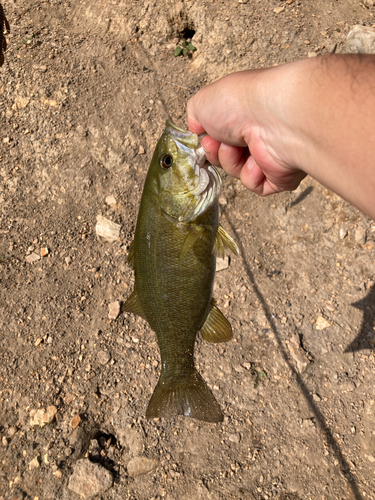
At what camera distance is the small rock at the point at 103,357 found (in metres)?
3.38

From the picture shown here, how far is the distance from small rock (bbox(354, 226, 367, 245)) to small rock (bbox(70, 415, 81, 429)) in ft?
10.9

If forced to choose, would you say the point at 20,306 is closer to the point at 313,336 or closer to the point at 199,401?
the point at 199,401

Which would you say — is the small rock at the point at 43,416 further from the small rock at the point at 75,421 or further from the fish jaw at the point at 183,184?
the fish jaw at the point at 183,184

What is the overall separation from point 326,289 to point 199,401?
203 centimetres

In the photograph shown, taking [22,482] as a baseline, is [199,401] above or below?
above

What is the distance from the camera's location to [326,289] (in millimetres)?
3703

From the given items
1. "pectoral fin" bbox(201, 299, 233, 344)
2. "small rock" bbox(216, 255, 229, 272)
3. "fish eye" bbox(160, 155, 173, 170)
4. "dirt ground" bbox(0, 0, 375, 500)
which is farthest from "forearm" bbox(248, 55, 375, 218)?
"dirt ground" bbox(0, 0, 375, 500)

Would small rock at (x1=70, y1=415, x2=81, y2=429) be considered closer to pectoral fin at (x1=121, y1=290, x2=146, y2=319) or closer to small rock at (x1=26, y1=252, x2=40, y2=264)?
pectoral fin at (x1=121, y1=290, x2=146, y2=319)

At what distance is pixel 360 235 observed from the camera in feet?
12.5

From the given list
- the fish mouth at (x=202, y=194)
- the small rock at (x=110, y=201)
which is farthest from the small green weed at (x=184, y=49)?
the fish mouth at (x=202, y=194)

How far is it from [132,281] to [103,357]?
82cm

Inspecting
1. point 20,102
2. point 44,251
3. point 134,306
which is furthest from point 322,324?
point 20,102

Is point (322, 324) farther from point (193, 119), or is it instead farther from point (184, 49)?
point (184, 49)

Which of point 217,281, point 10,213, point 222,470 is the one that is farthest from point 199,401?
point 10,213
